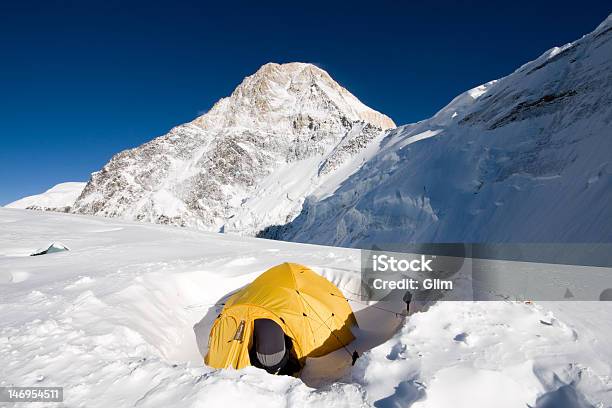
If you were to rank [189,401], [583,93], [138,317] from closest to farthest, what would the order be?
[189,401] → [138,317] → [583,93]

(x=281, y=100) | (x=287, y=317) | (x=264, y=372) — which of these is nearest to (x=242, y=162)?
(x=281, y=100)

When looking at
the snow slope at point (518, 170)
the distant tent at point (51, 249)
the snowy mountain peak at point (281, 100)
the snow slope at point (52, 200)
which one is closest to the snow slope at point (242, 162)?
the snowy mountain peak at point (281, 100)

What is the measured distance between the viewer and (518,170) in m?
23.6

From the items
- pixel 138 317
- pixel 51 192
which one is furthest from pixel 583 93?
pixel 51 192

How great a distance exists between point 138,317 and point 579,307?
806 centimetres

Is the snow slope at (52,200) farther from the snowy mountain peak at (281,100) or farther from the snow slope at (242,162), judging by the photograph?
the snowy mountain peak at (281,100)

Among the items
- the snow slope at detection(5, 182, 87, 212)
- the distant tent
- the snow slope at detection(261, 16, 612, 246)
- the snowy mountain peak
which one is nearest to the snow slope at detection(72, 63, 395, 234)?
the snowy mountain peak

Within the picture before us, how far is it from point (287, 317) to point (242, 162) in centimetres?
8728

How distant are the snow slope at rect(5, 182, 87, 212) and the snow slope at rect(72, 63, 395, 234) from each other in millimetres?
12853

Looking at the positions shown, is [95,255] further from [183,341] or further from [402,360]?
[402,360]

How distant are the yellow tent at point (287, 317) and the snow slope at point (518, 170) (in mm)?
14638

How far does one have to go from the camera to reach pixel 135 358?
15.7ft

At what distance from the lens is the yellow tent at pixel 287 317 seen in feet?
21.4

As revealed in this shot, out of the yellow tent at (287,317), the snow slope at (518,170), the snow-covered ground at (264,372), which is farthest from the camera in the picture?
the snow slope at (518,170)
